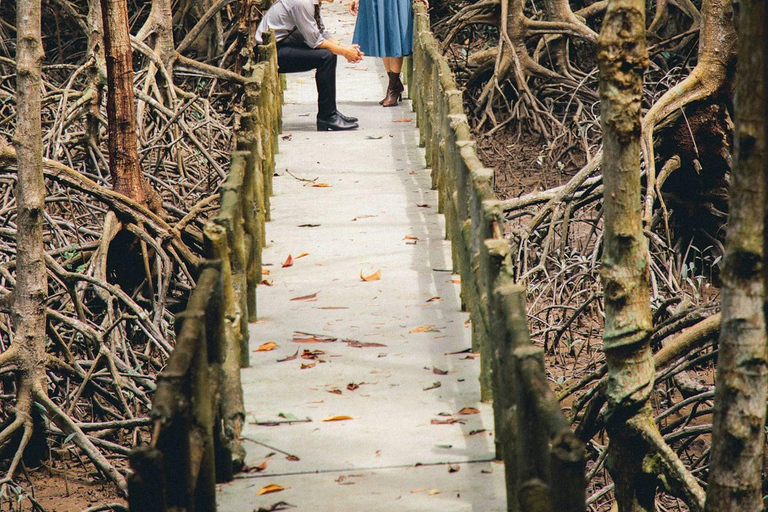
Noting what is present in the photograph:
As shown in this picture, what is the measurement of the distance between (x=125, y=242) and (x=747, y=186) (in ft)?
16.9

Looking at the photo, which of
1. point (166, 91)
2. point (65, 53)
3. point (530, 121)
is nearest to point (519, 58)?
point (530, 121)

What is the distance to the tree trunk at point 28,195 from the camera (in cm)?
497

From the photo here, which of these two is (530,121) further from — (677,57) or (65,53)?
(65,53)

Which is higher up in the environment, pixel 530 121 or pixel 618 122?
pixel 618 122

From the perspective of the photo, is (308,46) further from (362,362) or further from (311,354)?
(362,362)

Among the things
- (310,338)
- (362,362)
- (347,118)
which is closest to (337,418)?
(362,362)

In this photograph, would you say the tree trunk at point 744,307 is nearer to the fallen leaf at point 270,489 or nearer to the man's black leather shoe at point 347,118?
the fallen leaf at point 270,489

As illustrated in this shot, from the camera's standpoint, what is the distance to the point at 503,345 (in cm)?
327

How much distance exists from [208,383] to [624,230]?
56.8 inches

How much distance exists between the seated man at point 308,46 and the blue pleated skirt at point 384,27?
999 mm

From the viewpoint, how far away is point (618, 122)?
3422mm

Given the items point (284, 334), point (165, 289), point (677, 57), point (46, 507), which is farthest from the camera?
point (677, 57)

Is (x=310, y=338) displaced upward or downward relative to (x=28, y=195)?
downward

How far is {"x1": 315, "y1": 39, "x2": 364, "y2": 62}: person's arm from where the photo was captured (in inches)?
353
